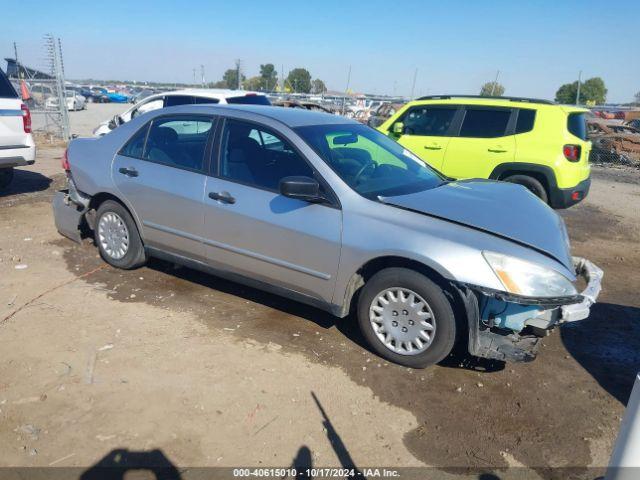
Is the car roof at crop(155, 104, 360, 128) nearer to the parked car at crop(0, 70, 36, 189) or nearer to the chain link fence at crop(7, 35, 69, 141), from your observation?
the parked car at crop(0, 70, 36, 189)

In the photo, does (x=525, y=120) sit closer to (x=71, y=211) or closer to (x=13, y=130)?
(x=71, y=211)

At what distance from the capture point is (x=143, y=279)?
4945mm

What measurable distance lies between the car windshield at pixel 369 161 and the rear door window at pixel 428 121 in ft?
11.1

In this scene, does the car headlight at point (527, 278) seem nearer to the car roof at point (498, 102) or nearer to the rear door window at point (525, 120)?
the rear door window at point (525, 120)

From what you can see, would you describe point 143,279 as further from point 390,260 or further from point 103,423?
point 390,260

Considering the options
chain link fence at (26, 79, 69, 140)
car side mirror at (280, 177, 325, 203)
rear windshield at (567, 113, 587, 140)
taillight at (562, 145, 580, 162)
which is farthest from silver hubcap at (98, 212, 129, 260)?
chain link fence at (26, 79, 69, 140)

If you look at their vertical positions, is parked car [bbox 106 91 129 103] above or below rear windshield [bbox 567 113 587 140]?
below

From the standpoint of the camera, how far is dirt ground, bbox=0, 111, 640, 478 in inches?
109

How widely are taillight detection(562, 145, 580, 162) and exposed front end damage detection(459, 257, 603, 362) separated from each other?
413cm

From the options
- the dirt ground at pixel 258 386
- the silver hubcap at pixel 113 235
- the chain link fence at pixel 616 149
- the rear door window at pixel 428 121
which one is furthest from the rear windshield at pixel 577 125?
the chain link fence at pixel 616 149

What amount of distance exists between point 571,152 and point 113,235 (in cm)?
598

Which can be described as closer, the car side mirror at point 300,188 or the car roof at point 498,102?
the car side mirror at point 300,188

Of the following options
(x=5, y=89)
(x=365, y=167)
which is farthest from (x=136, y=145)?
(x=5, y=89)

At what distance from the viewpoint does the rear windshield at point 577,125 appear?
7.11 meters
